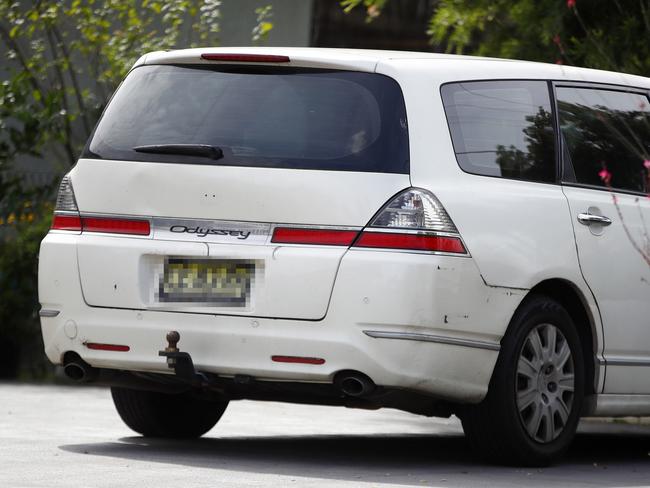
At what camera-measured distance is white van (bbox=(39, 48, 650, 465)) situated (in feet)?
23.0

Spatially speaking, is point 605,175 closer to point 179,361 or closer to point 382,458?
point 382,458

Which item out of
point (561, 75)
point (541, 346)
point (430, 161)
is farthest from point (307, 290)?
point (561, 75)

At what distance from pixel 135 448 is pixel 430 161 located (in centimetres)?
210

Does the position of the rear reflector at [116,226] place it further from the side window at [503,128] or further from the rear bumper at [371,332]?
the side window at [503,128]

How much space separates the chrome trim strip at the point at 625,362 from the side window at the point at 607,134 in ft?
2.78

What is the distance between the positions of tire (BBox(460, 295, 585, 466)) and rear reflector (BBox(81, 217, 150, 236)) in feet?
5.35

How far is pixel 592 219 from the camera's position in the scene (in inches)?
311

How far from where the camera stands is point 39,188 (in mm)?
14406

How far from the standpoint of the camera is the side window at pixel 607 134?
26.6 feet

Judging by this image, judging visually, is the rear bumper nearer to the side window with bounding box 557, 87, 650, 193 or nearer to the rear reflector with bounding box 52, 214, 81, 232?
the rear reflector with bounding box 52, 214, 81, 232

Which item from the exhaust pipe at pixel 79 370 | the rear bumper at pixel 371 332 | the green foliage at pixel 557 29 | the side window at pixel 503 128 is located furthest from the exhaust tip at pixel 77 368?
the green foliage at pixel 557 29

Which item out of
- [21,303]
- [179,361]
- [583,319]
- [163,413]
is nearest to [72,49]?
[21,303]

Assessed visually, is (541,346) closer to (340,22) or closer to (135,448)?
(135,448)

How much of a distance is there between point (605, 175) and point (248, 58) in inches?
66.1
